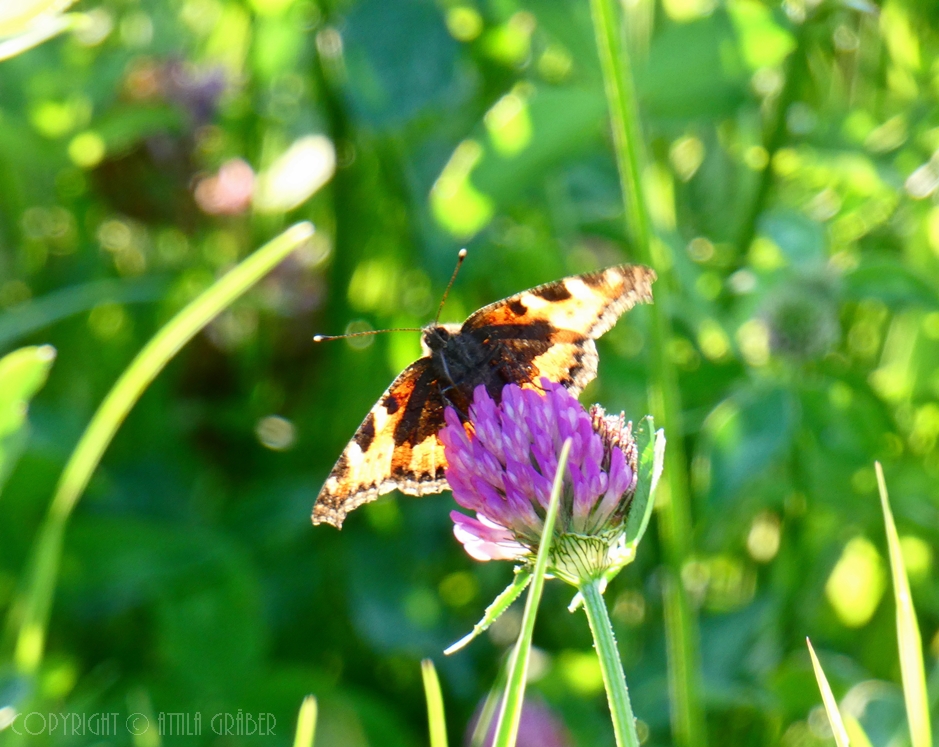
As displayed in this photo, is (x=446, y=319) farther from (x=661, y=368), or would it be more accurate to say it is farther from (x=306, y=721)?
(x=306, y=721)

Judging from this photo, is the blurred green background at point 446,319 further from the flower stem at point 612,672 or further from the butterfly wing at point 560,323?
the flower stem at point 612,672

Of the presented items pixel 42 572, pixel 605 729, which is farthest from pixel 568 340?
pixel 605 729

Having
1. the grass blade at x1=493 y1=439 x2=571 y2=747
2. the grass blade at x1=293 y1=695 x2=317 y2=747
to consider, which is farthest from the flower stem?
the grass blade at x1=293 y1=695 x2=317 y2=747

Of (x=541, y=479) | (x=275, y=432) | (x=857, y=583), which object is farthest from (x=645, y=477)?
(x=275, y=432)

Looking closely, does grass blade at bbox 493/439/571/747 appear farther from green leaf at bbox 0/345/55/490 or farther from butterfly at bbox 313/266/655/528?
green leaf at bbox 0/345/55/490

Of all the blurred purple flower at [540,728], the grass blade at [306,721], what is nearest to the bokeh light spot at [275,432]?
the blurred purple flower at [540,728]

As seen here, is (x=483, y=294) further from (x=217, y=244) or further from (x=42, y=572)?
(x=42, y=572)
